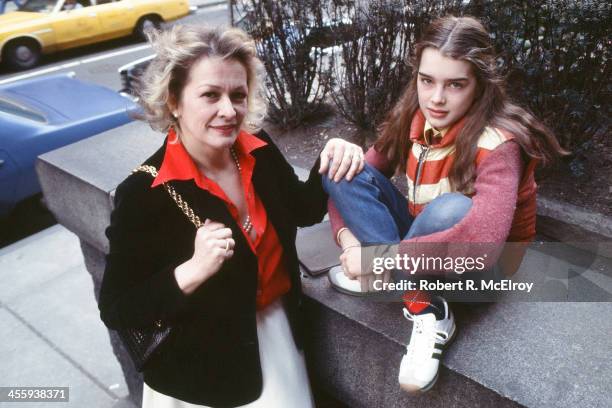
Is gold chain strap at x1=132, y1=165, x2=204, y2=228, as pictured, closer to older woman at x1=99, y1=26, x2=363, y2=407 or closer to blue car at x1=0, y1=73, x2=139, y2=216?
older woman at x1=99, y1=26, x2=363, y2=407

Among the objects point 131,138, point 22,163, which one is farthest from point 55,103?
point 131,138

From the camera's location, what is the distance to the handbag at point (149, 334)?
1.70m

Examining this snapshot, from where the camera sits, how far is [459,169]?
1.75 metres

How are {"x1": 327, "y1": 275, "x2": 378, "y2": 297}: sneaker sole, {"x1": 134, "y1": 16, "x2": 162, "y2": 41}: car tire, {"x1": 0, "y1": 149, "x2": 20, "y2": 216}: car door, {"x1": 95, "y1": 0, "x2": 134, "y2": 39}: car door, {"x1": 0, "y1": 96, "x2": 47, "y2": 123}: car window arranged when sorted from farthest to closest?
1. {"x1": 134, "y1": 16, "x2": 162, "y2": 41}: car tire
2. {"x1": 95, "y1": 0, "x2": 134, "y2": 39}: car door
3. {"x1": 0, "y1": 96, "x2": 47, "y2": 123}: car window
4. {"x1": 0, "y1": 149, "x2": 20, "y2": 216}: car door
5. {"x1": 327, "y1": 275, "x2": 378, "y2": 297}: sneaker sole

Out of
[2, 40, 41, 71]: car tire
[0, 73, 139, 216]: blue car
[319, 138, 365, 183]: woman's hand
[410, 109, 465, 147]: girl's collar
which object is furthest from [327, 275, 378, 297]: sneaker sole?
[2, 40, 41, 71]: car tire

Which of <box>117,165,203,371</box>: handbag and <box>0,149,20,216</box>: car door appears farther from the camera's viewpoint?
<box>0,149,20,216</box>: car door

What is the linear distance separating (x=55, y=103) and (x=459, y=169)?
4592 millimetres

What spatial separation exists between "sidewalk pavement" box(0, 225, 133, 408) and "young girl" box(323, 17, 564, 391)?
197 cm

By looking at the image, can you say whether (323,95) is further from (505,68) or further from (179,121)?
(179,121)

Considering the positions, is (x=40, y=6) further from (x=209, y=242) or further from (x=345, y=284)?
(x=209, y=242)

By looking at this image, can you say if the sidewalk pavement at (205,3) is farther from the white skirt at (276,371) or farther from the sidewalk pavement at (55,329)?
the white skirt at (276,371)

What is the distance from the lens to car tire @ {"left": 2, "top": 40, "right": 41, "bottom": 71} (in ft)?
35.8

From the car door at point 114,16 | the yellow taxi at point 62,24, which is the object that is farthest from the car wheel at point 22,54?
the car door at point 114,16

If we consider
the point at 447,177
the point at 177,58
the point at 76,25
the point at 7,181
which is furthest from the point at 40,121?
the point at 76,25
